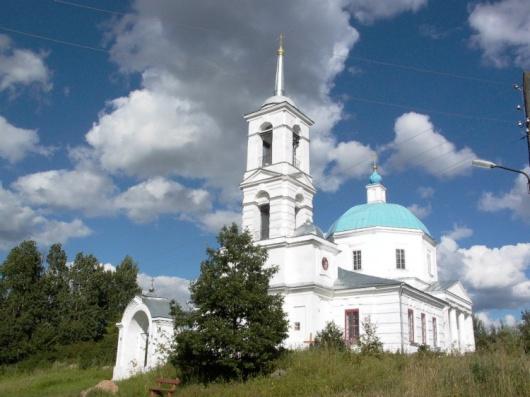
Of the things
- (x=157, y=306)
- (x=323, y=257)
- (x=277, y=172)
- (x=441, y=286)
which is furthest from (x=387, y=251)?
(x=157, y=306)

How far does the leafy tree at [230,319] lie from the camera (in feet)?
60.0

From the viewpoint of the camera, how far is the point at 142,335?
30141 millimetres

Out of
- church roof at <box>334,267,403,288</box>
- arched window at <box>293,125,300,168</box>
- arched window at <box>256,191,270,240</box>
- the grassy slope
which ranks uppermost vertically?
arched window at <box>293,125,300,168</box>

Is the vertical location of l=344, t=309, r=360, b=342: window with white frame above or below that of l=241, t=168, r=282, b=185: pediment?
below

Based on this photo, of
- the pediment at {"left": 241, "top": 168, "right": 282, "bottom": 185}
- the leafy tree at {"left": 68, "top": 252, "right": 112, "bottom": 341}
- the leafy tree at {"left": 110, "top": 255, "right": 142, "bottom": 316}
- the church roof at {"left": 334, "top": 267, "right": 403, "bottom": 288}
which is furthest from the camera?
the leafy tree at {"left": 110, "top": 255, "right": 142, "bottom": 316}

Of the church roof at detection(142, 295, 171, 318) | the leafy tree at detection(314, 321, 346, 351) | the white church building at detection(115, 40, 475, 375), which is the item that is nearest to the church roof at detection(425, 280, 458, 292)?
the white church building at detection(115, 40, 475, 375)

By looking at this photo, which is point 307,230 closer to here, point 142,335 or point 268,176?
point 268,176

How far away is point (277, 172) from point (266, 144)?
3.52 metres

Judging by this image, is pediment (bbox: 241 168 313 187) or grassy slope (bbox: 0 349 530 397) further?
pediment (bbox: 241 168 313 187)

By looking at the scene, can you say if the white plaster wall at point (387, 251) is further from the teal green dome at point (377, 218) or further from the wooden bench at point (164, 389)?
the wooden bench at point (164, 389)

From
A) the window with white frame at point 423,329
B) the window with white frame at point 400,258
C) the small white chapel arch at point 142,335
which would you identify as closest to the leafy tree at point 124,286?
the small white chapel arch at point 142,335

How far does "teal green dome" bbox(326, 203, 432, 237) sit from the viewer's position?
36.0m

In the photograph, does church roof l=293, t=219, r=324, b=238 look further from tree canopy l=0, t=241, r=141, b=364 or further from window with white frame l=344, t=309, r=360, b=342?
tree canopy l=0, t=241, r=141, b=364

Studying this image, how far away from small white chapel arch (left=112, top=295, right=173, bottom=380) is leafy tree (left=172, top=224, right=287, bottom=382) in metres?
7.57
